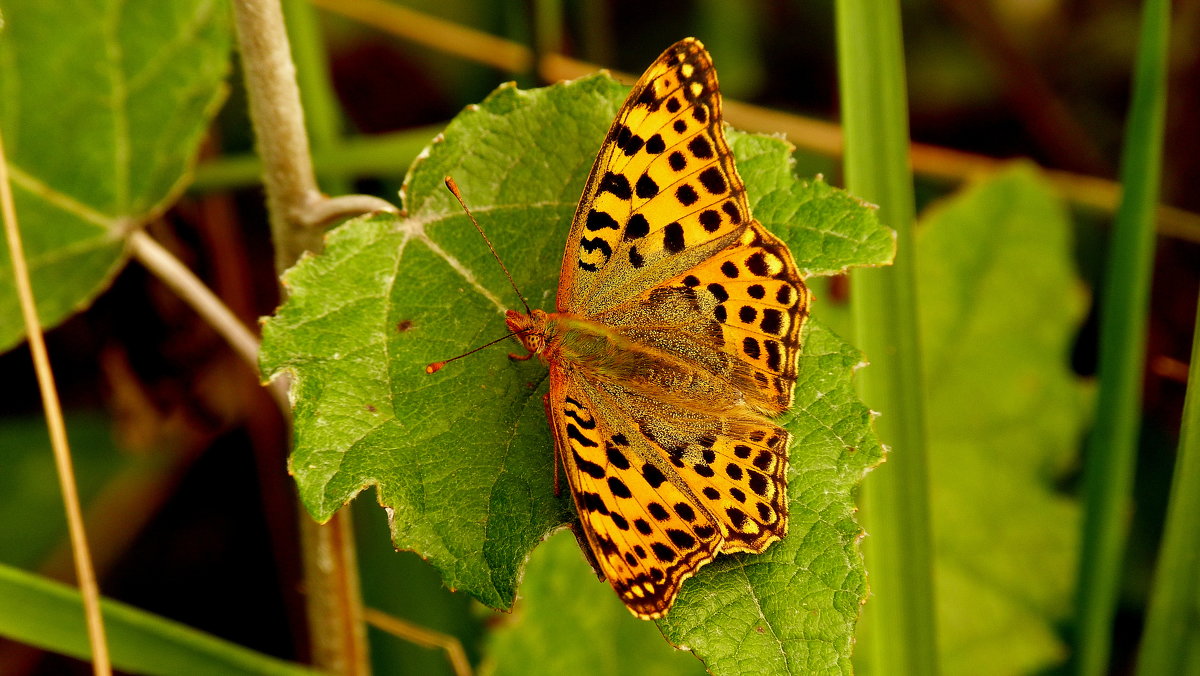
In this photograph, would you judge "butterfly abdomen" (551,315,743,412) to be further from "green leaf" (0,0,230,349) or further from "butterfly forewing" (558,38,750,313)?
"green leaf" (0,0,230,349)

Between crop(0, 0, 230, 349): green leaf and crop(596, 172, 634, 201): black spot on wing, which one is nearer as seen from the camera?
crop(596, 172, 634, 201): black spot on wing

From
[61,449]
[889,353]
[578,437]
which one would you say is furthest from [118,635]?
[889,353]

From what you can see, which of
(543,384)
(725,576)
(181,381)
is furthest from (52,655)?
(725,576)

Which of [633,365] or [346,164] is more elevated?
[346,164]

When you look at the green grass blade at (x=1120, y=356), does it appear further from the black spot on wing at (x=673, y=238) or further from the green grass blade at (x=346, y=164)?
the green grass blade at (x=346, y=164)

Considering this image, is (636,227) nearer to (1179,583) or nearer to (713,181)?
(713,181)

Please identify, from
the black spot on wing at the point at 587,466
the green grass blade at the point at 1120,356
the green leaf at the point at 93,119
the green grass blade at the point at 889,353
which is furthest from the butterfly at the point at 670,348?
the green grass blade at the point at 1120,356

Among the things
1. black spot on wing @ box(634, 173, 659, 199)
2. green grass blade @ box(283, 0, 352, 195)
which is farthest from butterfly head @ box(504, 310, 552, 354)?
green grass blade @ box(283, 0, 352, 195)
